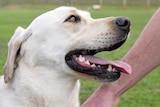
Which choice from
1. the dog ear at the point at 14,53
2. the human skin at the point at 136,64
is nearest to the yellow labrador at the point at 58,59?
the dog ear at the point at 14,53

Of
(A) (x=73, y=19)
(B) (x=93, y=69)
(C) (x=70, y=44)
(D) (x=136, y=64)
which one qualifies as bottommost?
(D) (x=136, y=64)

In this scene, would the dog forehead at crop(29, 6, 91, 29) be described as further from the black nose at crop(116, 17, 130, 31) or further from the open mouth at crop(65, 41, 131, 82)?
the black nose at crop(116, 17, 130, 31)

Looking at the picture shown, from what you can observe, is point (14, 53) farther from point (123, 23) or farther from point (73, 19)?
point (123, 23)

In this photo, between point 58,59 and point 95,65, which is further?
point 58,59

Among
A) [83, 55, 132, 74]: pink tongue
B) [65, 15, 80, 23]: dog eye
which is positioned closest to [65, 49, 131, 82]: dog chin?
[83, 55, 132, 74]: pink tongue

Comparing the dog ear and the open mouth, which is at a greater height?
the dog ear

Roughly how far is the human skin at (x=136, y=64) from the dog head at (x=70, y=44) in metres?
0.36

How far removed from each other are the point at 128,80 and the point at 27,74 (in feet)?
3.36

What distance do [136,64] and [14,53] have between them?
123 cm

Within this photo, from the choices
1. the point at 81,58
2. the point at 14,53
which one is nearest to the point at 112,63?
the point at 81,58

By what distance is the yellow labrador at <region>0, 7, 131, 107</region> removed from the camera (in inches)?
163

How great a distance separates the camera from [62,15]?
435cm

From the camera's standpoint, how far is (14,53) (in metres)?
4.18

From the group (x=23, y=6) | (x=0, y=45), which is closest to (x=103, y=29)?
(x=0, y=45)
